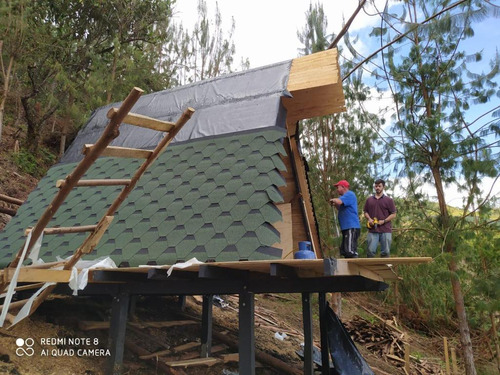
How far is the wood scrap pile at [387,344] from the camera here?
35.1ft

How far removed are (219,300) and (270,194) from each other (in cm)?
737

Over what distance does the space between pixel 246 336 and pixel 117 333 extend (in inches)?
81.4

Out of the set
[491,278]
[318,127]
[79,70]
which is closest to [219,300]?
[318,127]

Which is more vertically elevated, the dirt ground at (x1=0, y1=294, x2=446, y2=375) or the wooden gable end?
the wooden gable end

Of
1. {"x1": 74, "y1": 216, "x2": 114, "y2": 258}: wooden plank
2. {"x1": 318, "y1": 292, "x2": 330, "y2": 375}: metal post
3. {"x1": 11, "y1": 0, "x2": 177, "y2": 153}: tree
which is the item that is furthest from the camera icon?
{"x1": 11, "y1": 0, "x2": 177, "y2": 153}: tree

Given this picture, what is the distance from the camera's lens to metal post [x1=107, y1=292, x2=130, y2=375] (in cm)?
546

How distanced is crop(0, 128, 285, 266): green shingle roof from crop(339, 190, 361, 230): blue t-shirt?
1134mm

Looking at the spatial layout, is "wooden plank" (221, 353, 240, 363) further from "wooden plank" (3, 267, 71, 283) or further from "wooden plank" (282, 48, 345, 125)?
"wooden plank" (282, 48, 345, 125)

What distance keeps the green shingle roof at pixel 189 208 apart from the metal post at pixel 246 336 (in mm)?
797

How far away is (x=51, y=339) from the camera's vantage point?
6258mm

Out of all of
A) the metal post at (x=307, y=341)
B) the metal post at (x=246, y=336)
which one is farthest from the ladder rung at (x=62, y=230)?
the metal post at (x=307, y=341)

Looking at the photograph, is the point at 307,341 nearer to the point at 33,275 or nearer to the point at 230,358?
the point at 230,358

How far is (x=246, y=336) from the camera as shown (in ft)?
15.6

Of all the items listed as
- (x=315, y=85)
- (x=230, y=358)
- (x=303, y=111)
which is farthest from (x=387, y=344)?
(x=315, y=85)
